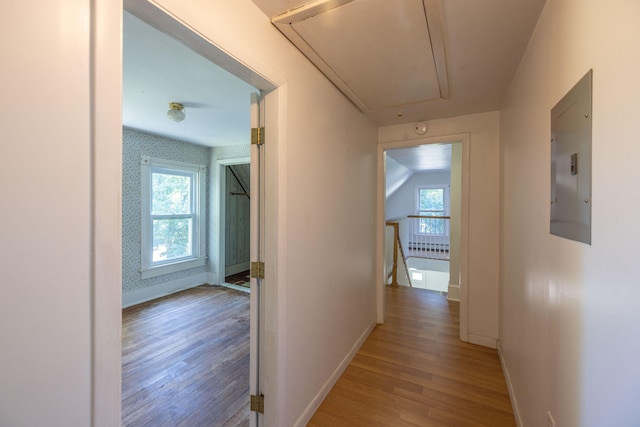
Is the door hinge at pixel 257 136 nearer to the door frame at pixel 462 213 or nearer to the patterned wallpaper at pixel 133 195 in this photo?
the door frame at pixel 462 213

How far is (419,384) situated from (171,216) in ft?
13.0

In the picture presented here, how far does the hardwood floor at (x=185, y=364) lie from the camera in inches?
67.0

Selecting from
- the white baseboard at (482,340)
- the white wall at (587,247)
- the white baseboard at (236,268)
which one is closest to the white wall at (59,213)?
the white wall at (587,247)

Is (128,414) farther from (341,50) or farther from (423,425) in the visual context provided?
(341,50)

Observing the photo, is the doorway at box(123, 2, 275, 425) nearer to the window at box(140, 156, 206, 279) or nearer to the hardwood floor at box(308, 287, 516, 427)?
the hardwood floor at box(308, 287, 516, 427)

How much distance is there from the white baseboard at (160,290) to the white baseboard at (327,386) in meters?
3.05

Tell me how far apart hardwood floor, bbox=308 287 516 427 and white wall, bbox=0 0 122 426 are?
1500 mm

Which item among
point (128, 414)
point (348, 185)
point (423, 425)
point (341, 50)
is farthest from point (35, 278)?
point (423, 425)

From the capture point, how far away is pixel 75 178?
617 mm

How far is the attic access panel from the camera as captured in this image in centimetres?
76

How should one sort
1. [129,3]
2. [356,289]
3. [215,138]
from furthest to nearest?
[215,138]
[356,289]
[129,3]

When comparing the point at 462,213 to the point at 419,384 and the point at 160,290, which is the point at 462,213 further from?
the point at 160,290

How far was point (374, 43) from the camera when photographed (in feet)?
4.64

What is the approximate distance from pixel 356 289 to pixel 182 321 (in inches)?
85.8
